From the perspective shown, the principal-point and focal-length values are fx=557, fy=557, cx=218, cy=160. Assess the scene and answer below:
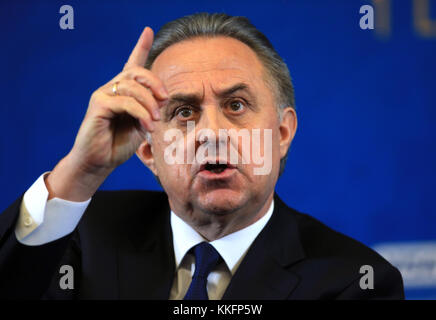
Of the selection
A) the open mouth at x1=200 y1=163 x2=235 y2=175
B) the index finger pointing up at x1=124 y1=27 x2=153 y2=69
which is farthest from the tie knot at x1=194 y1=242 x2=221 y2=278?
the index finger pointing up at x1=124 y1=27 x2=153 y2=69

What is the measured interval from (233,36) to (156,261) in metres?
0.71

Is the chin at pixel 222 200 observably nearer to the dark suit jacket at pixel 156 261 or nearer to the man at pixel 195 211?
the man at pixel 195 211

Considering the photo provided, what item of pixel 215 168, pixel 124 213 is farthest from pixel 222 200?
pixel 124 213

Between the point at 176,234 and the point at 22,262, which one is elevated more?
the point at 176,234

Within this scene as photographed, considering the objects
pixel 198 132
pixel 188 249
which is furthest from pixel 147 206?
pixel 198 132

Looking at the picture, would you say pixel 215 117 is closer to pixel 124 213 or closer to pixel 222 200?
pixel 222 200

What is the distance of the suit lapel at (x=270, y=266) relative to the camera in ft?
4.87

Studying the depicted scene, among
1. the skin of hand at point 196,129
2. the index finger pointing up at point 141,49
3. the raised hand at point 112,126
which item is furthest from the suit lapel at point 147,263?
the index finger pointing up at point 141,49

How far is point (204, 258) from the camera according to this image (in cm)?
155

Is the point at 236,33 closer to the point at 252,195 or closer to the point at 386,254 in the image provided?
the point at 252,195

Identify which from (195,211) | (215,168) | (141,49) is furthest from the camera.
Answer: (195,211)

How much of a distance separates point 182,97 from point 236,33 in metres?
0.29
